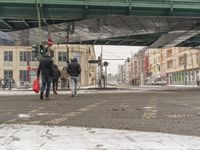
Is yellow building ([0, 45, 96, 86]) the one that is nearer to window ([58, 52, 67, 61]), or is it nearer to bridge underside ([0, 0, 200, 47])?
window ([58, 52, 67, 61])

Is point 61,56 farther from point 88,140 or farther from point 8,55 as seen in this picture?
point 88,140

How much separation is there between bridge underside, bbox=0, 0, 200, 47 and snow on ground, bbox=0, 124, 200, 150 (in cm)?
2336

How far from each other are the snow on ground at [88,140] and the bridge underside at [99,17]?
23361 mm

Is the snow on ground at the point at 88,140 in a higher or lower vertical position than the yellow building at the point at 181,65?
lower

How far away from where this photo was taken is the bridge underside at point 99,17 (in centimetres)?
3116

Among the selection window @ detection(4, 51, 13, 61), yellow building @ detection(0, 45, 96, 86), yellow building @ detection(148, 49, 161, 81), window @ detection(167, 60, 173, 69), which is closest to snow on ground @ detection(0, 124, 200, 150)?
yellow building @ detection(0, 45, 96, 86)

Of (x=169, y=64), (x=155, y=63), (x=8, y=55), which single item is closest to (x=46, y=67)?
(x=8, y=55)

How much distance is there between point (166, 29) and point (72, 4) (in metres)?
11.9

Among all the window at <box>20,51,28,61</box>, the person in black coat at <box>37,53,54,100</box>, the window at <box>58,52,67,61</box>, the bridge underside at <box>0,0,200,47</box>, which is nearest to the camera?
the person in black coat at <box>37,53,54,100</box>

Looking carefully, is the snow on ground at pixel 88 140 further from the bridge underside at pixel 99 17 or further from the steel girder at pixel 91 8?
the bridge underside at pixel 99 17

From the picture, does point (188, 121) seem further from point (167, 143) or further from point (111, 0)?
point (111, 0)

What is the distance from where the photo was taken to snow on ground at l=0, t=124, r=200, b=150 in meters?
6.10

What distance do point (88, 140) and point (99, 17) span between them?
27.4 m

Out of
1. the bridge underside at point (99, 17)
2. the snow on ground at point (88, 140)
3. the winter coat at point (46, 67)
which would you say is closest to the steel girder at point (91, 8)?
the bridge underside at point (99, 17)
